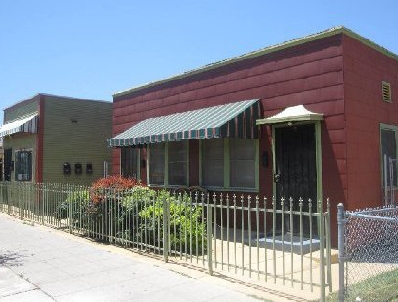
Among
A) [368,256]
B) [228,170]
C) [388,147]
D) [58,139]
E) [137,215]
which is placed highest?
[58,139]

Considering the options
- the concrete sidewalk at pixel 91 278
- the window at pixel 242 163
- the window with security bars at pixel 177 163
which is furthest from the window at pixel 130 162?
the concrete sidewalk at pixel 91 278

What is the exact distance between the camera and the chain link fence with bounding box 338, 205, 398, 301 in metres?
4.82

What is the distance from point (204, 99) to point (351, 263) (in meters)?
5.98

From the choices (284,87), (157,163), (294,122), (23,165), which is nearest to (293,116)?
(294,122)

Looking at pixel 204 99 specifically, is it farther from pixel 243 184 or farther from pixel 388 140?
pixel 388 140

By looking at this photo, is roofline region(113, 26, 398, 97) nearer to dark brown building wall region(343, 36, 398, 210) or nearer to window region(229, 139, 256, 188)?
dark brown building wall region(343, 36, 398, 210)

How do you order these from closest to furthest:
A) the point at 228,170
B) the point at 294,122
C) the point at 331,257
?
1. the point at 331,257
2. the point at 294,122
3. the point at 228,170

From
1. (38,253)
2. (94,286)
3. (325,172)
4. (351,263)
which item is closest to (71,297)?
(94,286)

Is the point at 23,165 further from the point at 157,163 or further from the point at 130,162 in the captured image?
the point at 157,163

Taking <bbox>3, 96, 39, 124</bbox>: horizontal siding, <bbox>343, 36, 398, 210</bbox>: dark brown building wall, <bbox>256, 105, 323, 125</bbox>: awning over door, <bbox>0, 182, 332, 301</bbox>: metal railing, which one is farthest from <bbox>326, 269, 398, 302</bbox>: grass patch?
<bbox>3, 96, 39, 124</bbox>: horizontal siding

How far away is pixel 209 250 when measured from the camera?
6527mm

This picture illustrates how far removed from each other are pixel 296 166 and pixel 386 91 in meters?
2.86

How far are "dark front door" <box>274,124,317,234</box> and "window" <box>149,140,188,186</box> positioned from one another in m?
3.38

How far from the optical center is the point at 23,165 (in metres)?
17.8
